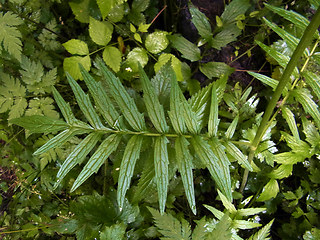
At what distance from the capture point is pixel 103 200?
6.62 ft

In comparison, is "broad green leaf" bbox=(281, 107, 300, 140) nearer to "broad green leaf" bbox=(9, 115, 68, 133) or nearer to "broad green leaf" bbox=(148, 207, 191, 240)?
"broad green leaf" bbox=(148, 207, 191, 240)

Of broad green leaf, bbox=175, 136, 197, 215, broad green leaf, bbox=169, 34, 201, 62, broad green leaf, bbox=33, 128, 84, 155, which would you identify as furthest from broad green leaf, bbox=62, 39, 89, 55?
broad green leaf, bbox=175, 136, 197, 215

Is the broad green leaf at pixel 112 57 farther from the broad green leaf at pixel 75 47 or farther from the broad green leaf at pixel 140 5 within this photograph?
the broad green leaf at pixel 140 5

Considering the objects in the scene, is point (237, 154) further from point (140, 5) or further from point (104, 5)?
point (140, 5)

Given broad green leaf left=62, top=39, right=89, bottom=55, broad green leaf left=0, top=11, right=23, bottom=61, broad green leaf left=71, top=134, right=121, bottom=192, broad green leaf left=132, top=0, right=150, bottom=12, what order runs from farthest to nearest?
broad green leaf left=132, top=0, right=150, bottom=12 → broad green leaf left=62, top=39, right=89, bottom=55 → broad green leaf left=0, top=11, right=23, bottom=61 → broad green leaf left=71, top=134, right=121, bottom=192

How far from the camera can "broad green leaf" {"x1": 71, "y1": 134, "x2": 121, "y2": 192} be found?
124cm

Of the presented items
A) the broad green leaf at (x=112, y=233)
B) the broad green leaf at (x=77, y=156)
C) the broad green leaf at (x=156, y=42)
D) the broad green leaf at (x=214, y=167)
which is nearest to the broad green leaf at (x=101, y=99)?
the broad green leaf at (x=77, y=156)

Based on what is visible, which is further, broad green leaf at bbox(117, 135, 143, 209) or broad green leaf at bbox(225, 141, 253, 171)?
broad green leaf at bbox(225, 141, 253, 171)

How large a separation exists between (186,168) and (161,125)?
0.28 metres

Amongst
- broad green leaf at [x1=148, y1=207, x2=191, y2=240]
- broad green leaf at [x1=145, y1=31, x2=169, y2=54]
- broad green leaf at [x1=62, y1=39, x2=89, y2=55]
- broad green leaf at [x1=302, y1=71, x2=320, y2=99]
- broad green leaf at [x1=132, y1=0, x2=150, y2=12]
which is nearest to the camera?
broad green leaf at [x1=302, y1=71, x2=320, y2=99]

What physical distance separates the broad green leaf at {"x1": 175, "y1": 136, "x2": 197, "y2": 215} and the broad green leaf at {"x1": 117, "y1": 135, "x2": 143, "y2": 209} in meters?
0.22

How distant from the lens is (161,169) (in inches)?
51.1

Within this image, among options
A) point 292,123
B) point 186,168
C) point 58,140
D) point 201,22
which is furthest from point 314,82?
point 58,140

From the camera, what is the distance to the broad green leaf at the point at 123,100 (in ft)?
4.38
